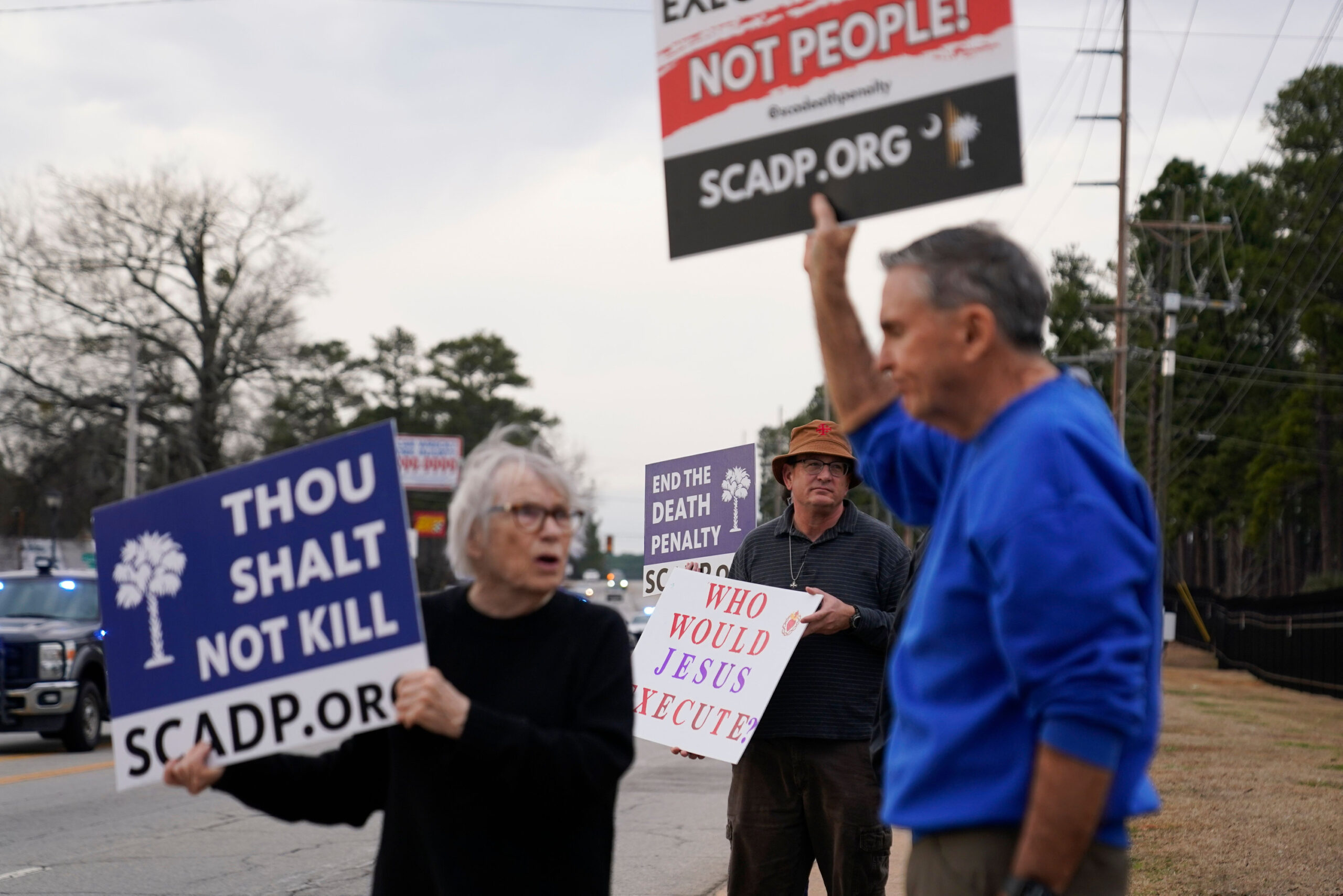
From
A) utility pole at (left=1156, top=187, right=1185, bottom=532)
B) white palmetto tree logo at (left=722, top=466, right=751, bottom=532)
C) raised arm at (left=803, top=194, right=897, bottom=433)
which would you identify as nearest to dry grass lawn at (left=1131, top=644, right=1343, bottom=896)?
white palmetto tree logo at (left=722, top=466, right=751, bottom=532)

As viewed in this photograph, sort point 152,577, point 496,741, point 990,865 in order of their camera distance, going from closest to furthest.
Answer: point 990,865 < point 496,741 < point 152,577

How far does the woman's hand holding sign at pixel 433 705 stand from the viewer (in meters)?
2.79

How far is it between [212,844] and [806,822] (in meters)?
5.85

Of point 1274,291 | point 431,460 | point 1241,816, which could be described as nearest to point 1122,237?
point 1274,291

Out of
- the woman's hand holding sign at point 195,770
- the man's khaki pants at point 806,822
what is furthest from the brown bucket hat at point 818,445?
the woman's hand holding sign at point 195,770

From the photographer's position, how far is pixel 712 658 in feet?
18.9

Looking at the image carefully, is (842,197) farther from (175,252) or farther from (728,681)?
(175,252)

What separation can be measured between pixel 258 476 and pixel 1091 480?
180 cm

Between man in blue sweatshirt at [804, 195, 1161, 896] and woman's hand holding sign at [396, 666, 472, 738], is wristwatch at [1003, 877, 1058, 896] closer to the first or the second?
man in blue sweatshirt at [804, 195, 1161, 896]

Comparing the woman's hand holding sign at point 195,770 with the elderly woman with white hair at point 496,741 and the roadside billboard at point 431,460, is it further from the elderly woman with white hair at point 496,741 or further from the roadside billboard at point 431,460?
the roadside billboard at point 431,460

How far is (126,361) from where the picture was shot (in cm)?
4359

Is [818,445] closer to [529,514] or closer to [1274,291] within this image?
[529,514]

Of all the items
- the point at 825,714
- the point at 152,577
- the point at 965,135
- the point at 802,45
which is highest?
the point at 802,45

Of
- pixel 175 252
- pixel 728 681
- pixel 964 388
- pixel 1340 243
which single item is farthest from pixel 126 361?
pixel 964 388
